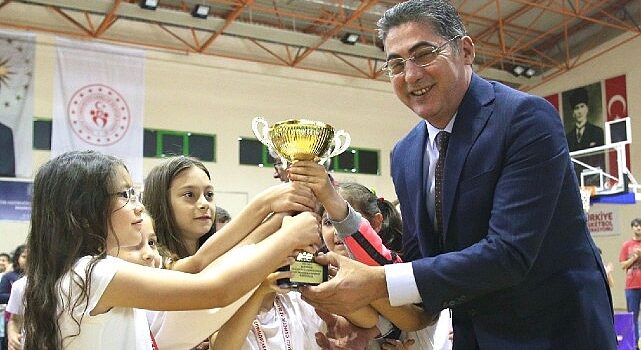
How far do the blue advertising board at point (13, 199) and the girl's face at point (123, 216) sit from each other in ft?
29.9

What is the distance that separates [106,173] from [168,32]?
442 inches

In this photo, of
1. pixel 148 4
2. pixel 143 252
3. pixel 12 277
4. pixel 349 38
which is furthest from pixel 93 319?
pixel 349 38

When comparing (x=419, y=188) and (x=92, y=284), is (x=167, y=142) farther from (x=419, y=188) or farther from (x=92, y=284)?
(x=92, y=284)

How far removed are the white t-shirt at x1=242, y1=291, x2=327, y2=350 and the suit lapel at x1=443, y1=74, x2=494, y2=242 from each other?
2.71 ft

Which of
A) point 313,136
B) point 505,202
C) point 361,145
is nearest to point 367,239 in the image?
point 313,136

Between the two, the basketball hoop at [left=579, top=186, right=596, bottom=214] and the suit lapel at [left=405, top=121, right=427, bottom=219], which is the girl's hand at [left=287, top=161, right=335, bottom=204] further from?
the basketball hoop at [left=579, top=186, right=596, bottom=214]

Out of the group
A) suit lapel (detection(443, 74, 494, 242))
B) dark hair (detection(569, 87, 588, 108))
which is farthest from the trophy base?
dark hair (detection(569, 87, 588, 108))

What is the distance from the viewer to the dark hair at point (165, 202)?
2.64 m

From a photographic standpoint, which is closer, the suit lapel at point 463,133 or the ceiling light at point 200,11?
the suit lapel at point 463,133

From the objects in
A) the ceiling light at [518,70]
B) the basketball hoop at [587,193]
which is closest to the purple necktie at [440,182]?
the basketball hoop at [587,193]

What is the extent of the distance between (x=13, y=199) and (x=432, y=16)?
389 inches

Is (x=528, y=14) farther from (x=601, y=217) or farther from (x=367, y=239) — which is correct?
(x=367, y=239)

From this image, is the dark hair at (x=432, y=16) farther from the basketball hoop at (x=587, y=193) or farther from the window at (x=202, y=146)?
the window at (x=202, y=146)

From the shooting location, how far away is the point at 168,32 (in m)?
12.6
